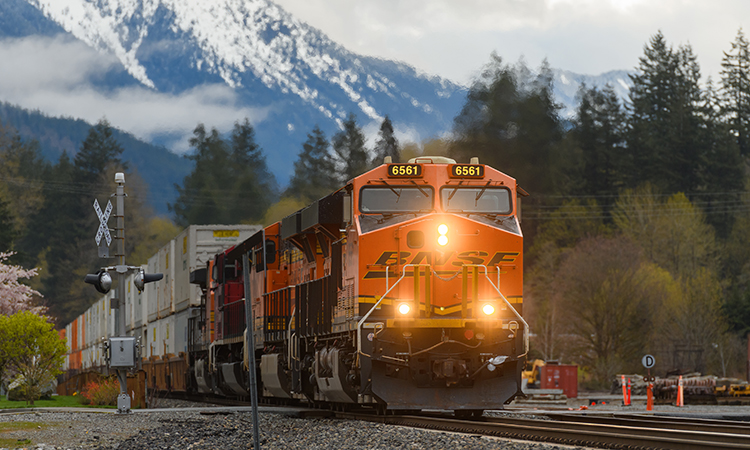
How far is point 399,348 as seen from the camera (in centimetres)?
1305

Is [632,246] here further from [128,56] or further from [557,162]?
[128,56]

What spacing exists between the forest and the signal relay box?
28190 millimetres

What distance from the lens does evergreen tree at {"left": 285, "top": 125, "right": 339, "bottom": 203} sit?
57544 mm

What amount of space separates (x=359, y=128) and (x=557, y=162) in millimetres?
18358

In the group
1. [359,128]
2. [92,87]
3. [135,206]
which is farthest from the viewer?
[92,87]

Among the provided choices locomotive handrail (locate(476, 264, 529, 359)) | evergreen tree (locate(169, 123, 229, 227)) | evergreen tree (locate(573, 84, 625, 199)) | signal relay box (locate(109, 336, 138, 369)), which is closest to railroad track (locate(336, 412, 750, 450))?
locomotive handrail (locate(476, 264, 529, 359))

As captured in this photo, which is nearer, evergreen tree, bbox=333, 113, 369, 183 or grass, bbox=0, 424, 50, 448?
grass, bbox=0, 424, 50, 448

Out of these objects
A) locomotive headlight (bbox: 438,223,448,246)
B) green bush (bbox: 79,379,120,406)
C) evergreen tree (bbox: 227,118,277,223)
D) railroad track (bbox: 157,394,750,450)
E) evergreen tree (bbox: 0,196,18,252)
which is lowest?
green bush (bbox: 79,379,120,406)

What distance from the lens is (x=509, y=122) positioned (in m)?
51.4

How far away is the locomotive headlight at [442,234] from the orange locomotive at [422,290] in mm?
15

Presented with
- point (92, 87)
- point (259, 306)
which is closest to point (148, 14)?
point (92, 87)

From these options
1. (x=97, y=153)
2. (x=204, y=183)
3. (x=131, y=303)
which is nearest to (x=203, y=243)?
(x=131, y=303)

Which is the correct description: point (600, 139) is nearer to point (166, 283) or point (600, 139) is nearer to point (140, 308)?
point (140, 308)

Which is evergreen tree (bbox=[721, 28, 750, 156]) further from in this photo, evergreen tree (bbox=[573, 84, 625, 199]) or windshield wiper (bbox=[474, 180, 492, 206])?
windshield wiper (bbox=[474, 180, 492, 206])
